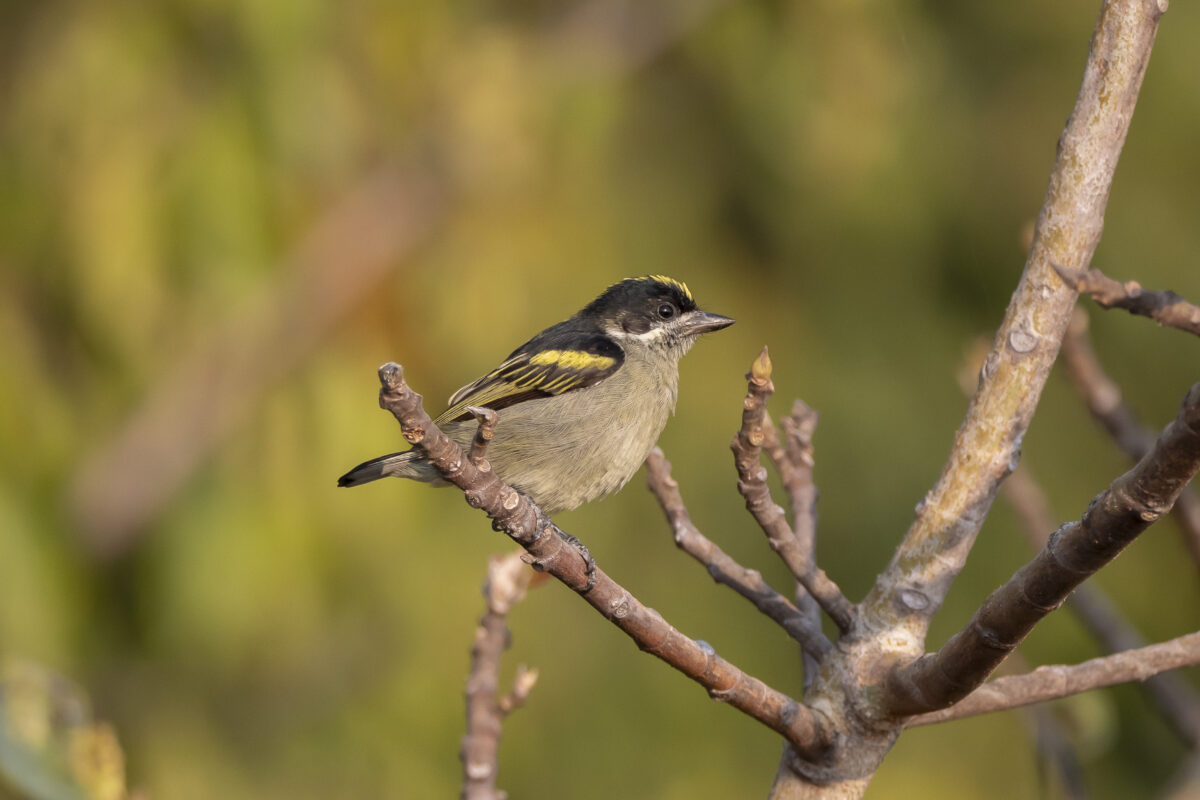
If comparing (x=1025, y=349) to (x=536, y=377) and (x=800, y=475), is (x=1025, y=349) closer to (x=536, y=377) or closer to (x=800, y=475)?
(x=800, y=475)

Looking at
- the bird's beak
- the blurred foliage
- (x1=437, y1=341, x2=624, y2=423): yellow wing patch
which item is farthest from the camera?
the bird's beak

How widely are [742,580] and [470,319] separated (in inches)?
147

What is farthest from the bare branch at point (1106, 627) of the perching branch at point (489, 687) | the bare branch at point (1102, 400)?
the perching branch at point (489, 687)

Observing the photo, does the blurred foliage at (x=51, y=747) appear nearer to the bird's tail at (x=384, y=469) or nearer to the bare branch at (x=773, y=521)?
the bird's tail at (x=384, y=469)

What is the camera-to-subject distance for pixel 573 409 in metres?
3.81

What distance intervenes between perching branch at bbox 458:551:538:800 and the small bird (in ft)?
1.56

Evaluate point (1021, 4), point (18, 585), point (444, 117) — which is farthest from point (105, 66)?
point (1021, 4)

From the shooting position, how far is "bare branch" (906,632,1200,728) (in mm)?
2492

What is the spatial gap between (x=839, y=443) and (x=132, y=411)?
3766 mm

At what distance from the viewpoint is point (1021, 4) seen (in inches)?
298

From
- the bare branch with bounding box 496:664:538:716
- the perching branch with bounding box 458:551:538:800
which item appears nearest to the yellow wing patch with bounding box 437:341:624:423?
the perching branch with bounding box 458:551:538:800

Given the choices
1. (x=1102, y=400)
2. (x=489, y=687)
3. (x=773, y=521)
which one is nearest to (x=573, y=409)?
(x=489, y=687)

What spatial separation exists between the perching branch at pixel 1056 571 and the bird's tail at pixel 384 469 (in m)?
1.76

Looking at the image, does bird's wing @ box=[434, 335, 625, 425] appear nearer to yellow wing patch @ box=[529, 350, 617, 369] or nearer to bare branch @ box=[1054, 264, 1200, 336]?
yellow wing patch @ box=[529, 350, 617, 369]
